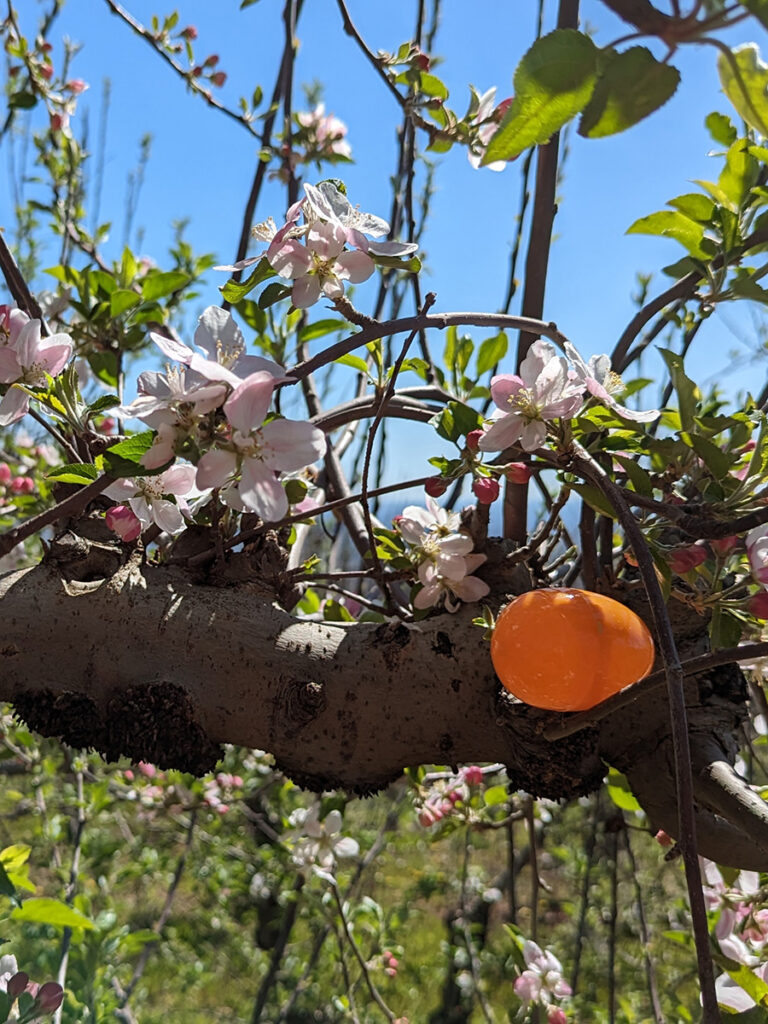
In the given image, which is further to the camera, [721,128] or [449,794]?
[449,794]

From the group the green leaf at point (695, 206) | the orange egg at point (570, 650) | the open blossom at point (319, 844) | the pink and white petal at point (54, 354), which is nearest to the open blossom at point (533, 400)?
the orange egg at point (570, 650)

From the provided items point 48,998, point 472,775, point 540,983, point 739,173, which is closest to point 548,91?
point 739,173

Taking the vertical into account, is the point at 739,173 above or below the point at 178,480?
above

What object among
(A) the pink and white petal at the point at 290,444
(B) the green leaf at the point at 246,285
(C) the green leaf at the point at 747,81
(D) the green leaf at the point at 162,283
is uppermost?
(D) the green leaf at the point at 162,283

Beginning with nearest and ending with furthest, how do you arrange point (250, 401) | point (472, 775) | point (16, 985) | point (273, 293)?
point (250, 401) → point (273, 293) → point (16, 985) → point (472, 775)

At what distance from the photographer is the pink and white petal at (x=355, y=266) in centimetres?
63

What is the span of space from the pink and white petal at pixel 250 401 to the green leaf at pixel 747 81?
0.27m

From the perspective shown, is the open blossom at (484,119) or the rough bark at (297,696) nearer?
the rough bark at (297,696)

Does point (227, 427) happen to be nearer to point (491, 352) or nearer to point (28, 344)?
point (28, 344)

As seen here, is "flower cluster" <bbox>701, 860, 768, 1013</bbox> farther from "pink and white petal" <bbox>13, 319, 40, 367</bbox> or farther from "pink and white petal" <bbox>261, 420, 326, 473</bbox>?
"pink and white petal" <bbox>13, 319, 40, 367</bbox>

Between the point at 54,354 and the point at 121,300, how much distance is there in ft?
1.31

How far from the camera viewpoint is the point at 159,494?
633 mm

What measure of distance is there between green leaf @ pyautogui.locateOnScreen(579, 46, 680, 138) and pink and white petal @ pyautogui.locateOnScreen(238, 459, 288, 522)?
11.4 inches

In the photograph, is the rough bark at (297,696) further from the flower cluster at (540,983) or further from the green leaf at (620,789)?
the flower cluster at (540,983)
